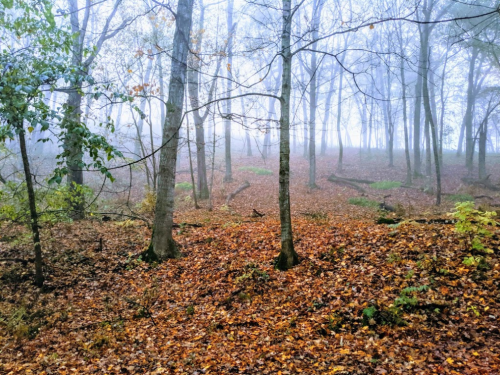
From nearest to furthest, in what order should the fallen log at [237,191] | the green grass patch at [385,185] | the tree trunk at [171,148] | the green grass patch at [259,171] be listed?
the tree trunk at [171,148] < the fallen log at [237,191] < the green grass patch at [385,185] < the green grass patch at [259,171]

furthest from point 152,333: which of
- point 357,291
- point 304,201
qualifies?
point 304,201

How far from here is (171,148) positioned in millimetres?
7809

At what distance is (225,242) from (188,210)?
6763mm

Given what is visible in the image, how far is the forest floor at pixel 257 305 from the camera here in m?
4.09

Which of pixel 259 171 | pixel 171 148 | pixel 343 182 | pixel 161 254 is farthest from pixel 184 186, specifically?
pixel 171 148

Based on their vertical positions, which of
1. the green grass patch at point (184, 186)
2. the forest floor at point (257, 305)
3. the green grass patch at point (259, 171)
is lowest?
the forest floor at point (257, 305)

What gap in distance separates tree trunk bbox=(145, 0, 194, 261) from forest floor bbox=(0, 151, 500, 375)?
0.54 meters

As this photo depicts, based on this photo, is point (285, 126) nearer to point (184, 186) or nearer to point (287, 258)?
point (287, 258)

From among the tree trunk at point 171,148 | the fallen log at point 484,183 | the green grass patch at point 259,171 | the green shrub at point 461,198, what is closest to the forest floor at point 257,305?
the tree trunk at point 171,148

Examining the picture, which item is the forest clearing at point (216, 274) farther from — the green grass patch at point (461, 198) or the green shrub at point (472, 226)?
the green grass patch at point (461, 198)

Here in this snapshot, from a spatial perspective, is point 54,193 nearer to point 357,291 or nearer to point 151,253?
point 151,253

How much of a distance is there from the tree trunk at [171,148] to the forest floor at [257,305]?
0.54m

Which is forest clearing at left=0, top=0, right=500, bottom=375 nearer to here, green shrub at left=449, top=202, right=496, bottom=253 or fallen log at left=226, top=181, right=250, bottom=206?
green shrub at left=449, top=202, right=496, bottom=253

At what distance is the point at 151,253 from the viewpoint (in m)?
8.04
